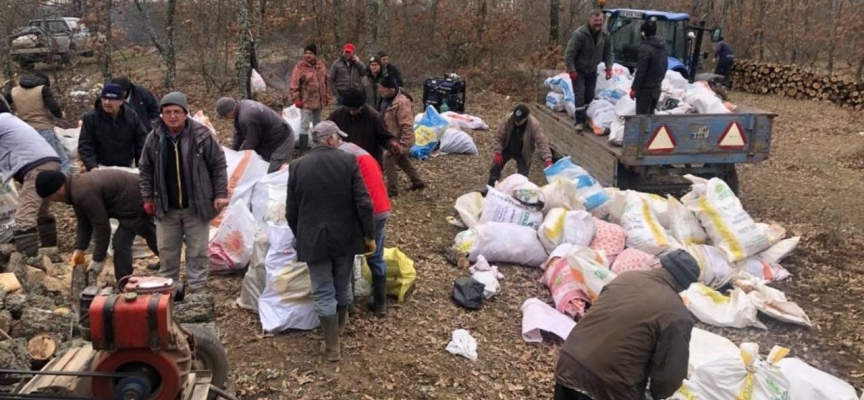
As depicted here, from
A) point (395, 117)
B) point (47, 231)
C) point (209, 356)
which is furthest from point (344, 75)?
point (209, 356)

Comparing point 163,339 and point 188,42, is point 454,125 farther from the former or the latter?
point 163,339

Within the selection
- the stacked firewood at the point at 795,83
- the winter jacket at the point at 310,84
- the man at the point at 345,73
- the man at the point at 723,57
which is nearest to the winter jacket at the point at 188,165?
the winter jacket at the point at 310,84

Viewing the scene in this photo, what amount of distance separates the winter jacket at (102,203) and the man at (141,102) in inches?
77.8

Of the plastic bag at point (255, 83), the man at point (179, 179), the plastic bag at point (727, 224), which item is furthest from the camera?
the plastic bag at point (255, 83)

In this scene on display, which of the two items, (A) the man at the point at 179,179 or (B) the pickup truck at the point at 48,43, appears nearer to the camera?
(A) the man at the point at 179,179

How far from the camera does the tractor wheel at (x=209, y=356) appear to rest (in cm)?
344

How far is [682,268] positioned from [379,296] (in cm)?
236

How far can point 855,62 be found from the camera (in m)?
17.0

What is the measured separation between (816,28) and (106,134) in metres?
17.9


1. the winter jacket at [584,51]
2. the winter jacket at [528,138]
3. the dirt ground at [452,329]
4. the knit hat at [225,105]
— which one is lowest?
the dirt ground at [452,329]

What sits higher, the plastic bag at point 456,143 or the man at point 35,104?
the man at point 35,104

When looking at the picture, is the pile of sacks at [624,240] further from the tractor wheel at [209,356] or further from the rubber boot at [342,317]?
the tractor wheel at [209,356]

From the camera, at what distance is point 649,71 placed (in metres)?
7.04

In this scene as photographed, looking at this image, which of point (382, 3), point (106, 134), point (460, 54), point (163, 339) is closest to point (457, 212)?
point (106, 134)
